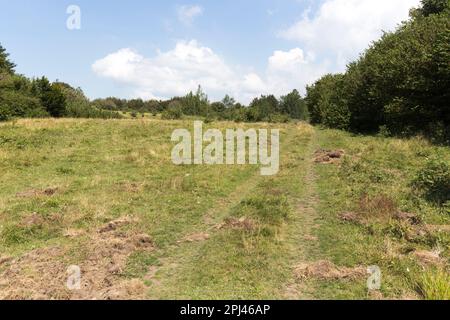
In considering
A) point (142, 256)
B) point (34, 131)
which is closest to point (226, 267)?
point (142, 256)

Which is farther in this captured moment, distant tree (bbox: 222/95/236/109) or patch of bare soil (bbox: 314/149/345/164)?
distant tree (bbox: 222/95/236/109)

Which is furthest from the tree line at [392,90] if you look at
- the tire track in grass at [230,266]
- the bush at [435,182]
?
the tire track in grass at [230,266]

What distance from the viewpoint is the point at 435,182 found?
1420 centimetres

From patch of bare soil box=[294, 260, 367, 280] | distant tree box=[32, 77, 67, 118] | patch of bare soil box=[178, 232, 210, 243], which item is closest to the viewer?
patch of bare soil box=[294, 260, 367, 280]

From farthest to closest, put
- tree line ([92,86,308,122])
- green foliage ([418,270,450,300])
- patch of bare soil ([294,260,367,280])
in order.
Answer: tree line ([92,86,308,122]), patch of bare soil ([294,260,367,280]), green foliage ([418,270,450,300])

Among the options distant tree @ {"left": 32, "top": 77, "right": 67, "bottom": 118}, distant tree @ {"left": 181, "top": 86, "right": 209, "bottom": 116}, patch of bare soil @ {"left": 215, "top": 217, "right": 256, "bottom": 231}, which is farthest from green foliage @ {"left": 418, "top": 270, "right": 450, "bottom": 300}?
distant tree @ {"left": 181, "top": 86, "right": 209, "bottom": 116}

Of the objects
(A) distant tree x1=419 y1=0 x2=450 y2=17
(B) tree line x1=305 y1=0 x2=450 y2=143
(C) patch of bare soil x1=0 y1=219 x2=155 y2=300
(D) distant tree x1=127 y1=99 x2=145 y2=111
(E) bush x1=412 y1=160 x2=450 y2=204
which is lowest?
(C) patch of bare soil x1=0 y1=219 x2=155 y2=300

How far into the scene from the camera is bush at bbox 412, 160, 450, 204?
13336 millimetres

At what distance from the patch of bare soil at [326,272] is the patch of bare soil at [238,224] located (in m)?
2.58

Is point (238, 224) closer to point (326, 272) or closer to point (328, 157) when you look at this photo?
point (326, 272)

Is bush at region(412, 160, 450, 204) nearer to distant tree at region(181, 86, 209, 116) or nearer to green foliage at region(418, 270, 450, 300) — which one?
green foliage at region(418, 270, 450, 300)

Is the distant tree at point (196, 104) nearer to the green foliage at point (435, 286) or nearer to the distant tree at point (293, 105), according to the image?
the distant tree at point (293, 105)

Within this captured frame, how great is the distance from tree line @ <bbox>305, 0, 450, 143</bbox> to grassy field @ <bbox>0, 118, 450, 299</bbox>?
9.26m

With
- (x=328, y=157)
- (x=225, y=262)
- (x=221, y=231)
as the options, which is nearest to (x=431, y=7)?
(x=328, y=157)
